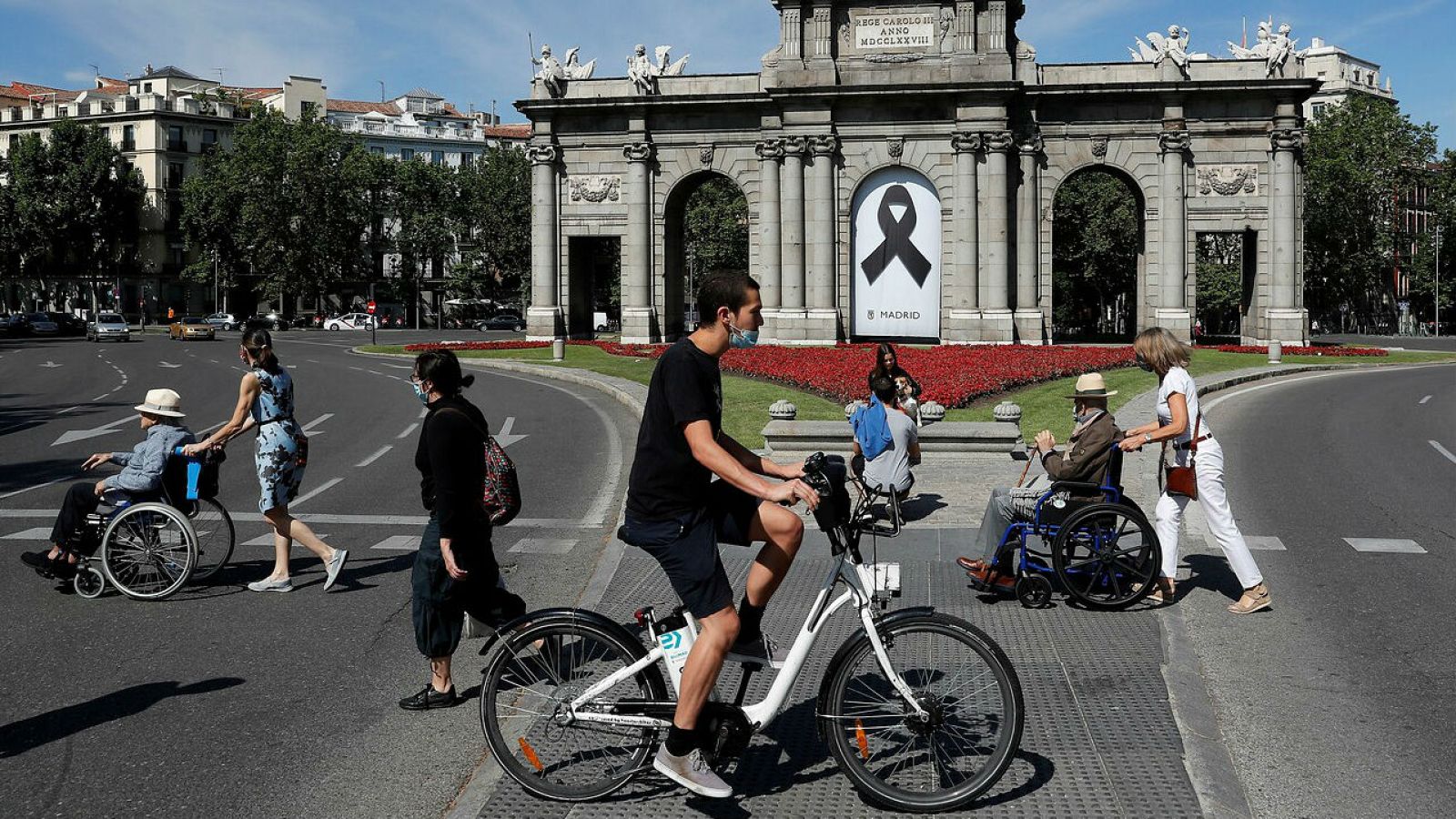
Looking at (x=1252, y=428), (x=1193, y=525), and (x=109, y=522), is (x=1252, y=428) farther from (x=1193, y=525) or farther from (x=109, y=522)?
(x=109, y=522)

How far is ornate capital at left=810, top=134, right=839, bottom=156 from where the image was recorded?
160ft

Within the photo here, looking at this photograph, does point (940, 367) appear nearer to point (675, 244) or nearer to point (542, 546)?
point (542, 546)

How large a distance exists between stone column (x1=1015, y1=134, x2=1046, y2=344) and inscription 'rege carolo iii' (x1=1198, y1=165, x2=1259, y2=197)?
608 centimetres

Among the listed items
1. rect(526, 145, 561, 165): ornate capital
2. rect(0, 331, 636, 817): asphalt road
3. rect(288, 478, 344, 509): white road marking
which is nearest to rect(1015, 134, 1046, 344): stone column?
rect(526, 145, 561, 165): ornate capital

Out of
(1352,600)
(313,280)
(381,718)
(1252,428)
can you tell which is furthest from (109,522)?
(313,280)

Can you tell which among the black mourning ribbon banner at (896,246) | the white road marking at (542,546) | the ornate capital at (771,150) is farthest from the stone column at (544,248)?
the white road marking at (542,546)

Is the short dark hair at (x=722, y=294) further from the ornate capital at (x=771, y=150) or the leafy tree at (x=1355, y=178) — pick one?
the leafy tree at (x=1355, y=178)

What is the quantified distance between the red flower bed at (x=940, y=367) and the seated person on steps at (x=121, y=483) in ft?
56.1

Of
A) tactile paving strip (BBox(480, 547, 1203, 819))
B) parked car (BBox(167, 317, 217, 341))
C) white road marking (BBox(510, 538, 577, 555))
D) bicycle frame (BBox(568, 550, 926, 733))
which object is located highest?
parked car (BBox(167, 317, 217, 341))

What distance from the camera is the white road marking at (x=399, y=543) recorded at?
12.3 m

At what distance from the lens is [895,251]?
4941cm

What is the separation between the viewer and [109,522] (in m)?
9.98

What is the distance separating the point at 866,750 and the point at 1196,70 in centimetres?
4861

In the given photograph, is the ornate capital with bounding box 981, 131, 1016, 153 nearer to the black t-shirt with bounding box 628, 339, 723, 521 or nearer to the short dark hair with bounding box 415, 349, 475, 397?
the short dark hair with bounding box 415, 349, 475, 397
